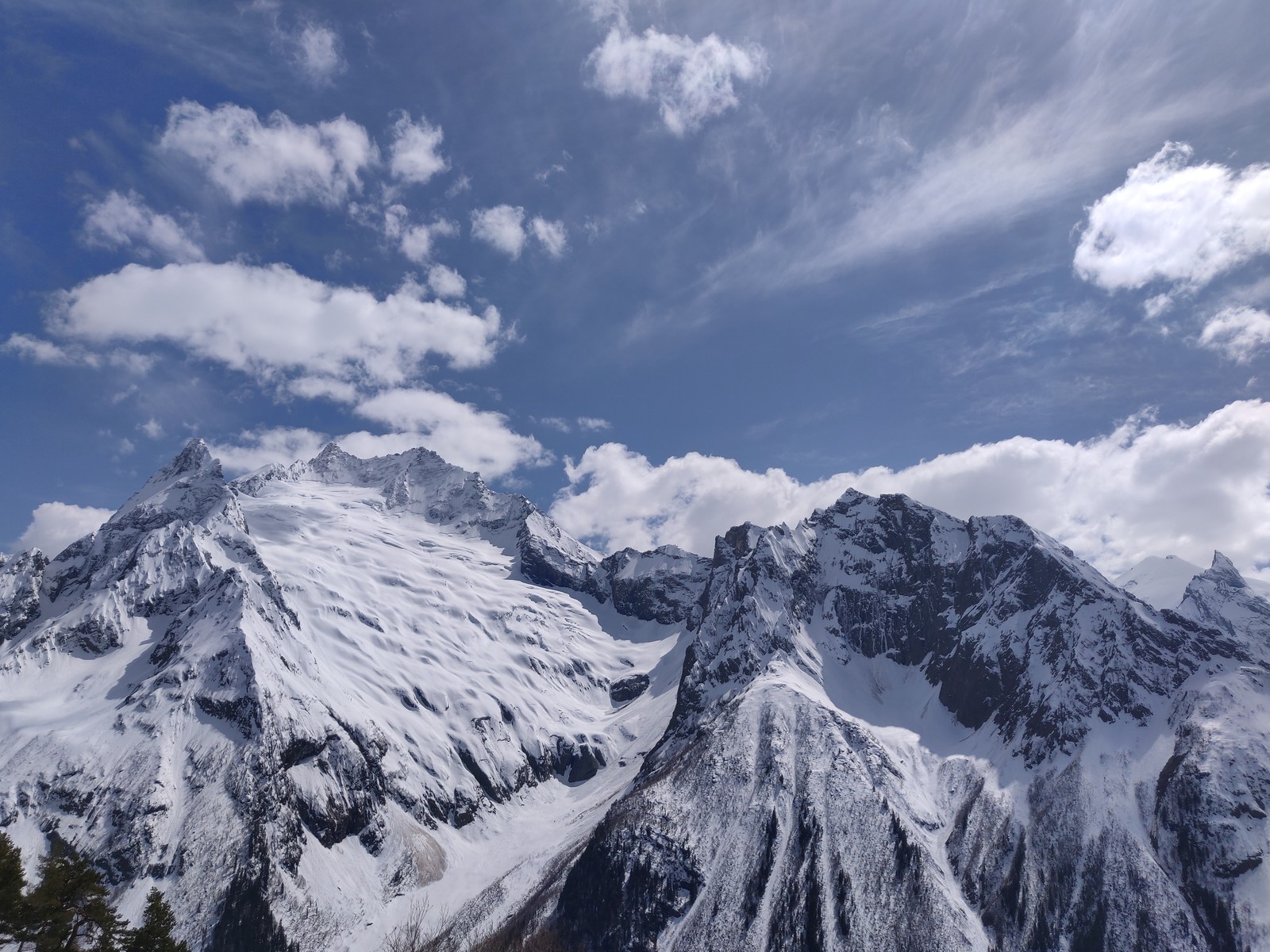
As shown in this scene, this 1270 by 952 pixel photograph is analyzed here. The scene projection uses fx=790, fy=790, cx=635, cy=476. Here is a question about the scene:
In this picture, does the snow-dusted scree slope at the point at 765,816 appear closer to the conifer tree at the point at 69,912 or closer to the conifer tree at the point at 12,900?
the conifer tree at the point at 69,912

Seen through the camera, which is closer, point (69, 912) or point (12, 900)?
point (12, 900)

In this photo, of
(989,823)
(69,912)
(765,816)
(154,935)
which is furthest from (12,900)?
(989,823)

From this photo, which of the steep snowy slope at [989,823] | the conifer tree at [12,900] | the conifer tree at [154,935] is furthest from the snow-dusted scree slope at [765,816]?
the conifer tree at [12,900]

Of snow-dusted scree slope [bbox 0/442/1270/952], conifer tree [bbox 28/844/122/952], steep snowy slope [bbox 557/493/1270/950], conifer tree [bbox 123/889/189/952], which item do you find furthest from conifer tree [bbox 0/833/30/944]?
steep snowy slope [bbox 557/493/1270/950]

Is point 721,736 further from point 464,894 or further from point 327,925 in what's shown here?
point 327,925

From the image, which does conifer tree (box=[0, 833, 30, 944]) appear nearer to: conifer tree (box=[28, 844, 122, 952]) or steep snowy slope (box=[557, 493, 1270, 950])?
conifer tree (box=[28, 844, 122, 952])

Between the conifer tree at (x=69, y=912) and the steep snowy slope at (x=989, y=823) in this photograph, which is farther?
the steep snowy slope at (x=989, y=823)

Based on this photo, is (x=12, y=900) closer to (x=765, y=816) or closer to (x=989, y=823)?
(x=765, y=816)

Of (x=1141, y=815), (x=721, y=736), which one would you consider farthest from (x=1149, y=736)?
(x=721, y=736)
